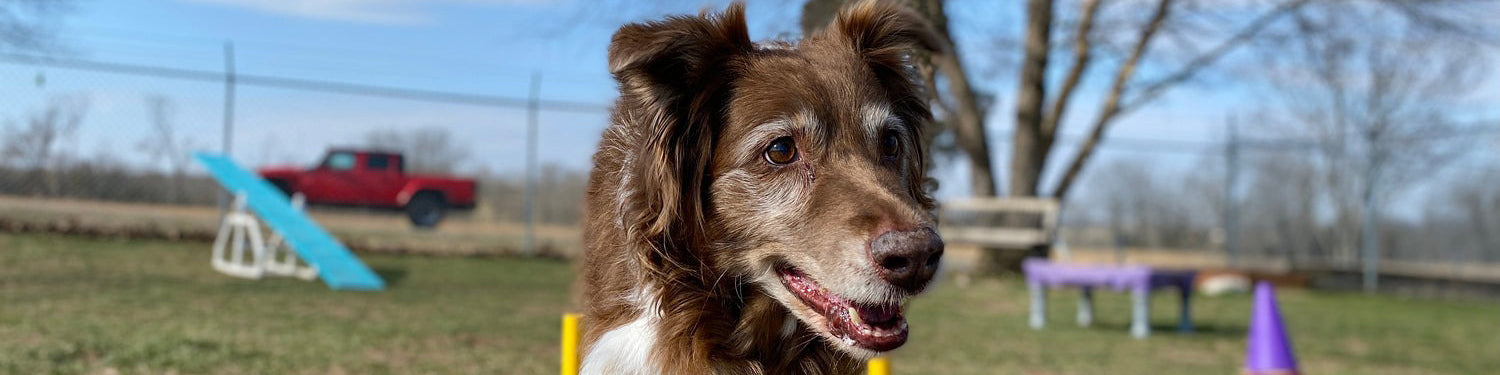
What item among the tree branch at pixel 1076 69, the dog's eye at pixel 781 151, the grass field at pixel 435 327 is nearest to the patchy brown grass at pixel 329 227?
the grass field at pixel 435 327

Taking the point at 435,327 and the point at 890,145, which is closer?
the point at 890,145

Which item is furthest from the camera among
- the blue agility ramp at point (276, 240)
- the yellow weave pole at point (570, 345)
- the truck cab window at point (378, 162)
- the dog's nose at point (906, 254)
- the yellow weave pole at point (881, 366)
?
the truck cab window at point (378, 162)

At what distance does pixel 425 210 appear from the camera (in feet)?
52.3

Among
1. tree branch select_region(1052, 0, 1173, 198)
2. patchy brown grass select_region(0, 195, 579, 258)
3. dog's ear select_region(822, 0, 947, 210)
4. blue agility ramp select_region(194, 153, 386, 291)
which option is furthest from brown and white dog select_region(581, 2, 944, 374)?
tree branch select_region(1052, 0, 1173, 198)

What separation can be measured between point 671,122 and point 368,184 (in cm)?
1372

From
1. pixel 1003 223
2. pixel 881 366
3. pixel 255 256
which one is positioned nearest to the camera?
pixel 881 366

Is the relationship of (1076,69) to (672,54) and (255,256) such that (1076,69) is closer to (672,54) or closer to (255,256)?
(255,256)

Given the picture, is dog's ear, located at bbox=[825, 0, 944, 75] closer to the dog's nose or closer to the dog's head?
the dog's head

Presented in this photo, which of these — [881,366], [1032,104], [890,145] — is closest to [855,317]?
[890,145]

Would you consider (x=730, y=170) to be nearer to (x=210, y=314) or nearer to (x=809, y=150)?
(x=809, y=150)

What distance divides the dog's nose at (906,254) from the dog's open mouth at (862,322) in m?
0.17

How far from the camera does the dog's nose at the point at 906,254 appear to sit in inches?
102

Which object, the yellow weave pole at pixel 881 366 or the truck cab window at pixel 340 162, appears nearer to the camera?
the yellow weave pole at pixel 881 366

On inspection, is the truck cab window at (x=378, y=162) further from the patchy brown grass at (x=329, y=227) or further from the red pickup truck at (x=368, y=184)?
the patchy brown grass at (x=329, y=227)
